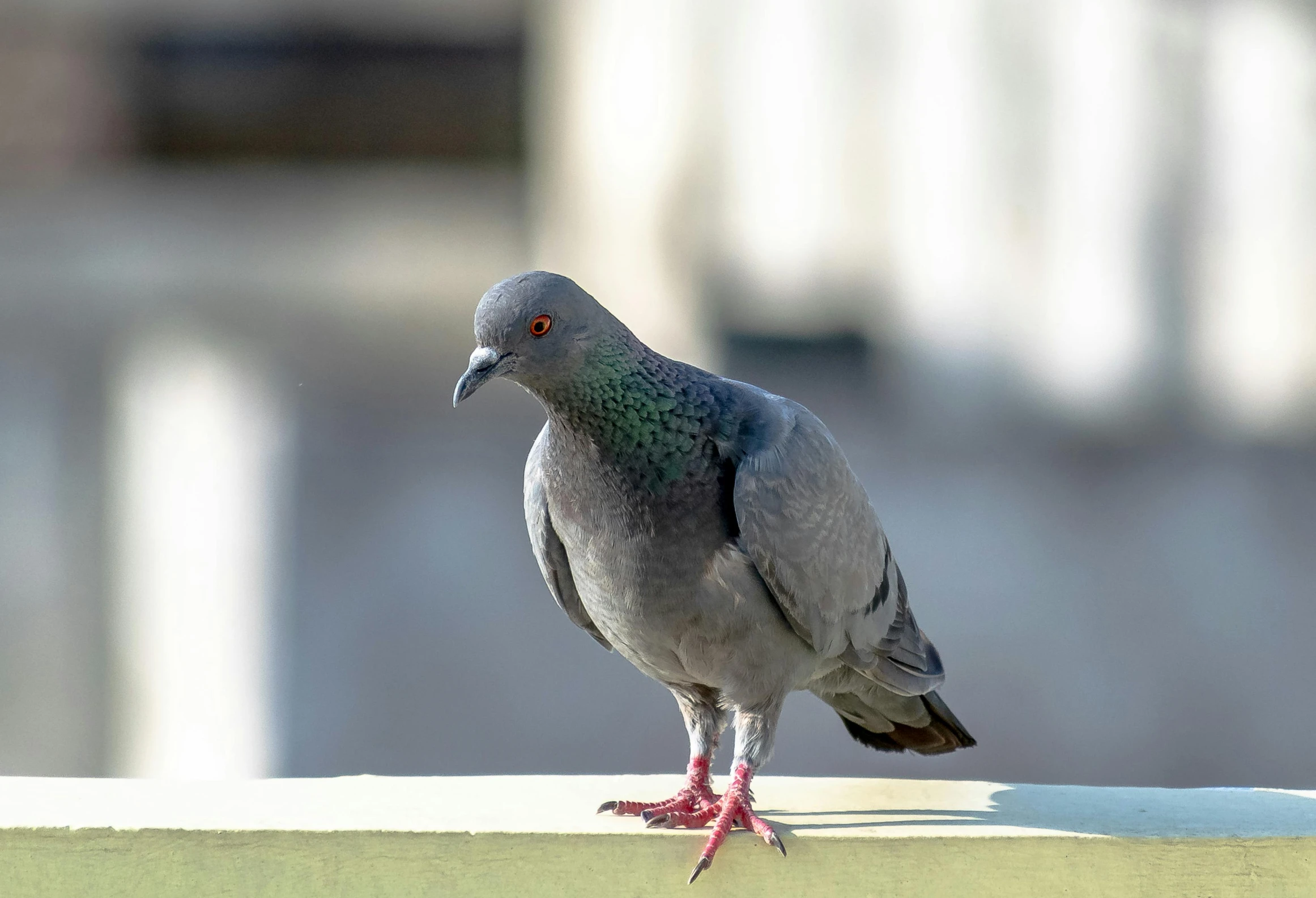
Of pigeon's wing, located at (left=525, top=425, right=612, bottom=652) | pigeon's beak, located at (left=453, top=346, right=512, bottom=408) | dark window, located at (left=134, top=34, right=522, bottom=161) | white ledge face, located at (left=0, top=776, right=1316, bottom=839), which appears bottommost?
white ledge face, located at (left=0, top=776, right=1316, bottom=839)

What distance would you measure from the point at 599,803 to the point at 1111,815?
798 millimetres

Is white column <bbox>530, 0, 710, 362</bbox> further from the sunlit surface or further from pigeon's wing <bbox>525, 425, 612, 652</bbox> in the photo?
pigeon's wing <bbox>525, 425, 612, 652</bbox>

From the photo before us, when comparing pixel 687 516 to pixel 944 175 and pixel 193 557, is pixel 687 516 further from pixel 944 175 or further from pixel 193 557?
pixel 193 557

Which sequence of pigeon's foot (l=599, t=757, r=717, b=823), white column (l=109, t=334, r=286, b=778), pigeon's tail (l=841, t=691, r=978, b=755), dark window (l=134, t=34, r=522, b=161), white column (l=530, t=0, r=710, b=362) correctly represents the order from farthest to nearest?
dark window (l=134, t=34, r=522, b=161), white column (l=109, t=334, r=286, b=778), white column (l=530, t=0, r=710, b=362), pigeon's tail (l=841, t=691, r=978, b=755), pigeon's foot (l=599, t=757, r=717, b=823)

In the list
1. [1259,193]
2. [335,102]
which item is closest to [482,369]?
[1259,193]

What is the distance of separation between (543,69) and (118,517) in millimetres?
2589

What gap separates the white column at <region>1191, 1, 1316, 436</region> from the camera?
4973 mm

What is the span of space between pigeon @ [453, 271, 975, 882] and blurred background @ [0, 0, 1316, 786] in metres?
2.78

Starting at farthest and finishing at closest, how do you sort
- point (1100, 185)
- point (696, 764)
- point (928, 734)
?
1. point (1100, 185)
2. point (928, 734)
3. point (696, 764)

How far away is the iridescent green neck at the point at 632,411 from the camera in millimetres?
2004

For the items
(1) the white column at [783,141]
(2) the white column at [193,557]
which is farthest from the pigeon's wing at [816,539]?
(2) the white column at [193,557]

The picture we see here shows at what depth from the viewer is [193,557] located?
5680 mm

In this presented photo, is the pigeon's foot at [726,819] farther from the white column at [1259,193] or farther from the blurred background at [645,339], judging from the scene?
the white column at [1259,193]

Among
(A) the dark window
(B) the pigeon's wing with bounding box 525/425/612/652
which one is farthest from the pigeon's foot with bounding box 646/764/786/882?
(A) the dark window
